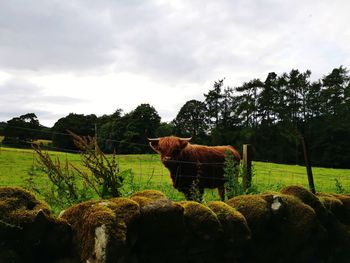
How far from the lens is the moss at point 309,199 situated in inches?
224

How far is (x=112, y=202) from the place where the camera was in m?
3.88

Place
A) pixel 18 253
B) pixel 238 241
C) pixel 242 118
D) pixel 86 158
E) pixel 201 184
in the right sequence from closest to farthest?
pixel 18 253 < pixel 238 241 < pixel 86 158 < pixel 201 184 < pixel 242 118

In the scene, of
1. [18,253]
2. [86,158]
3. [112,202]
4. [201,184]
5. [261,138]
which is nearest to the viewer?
[18,253]

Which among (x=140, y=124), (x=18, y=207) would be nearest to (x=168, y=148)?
(x=18, y=207)

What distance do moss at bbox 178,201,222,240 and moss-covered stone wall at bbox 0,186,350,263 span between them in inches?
0.4

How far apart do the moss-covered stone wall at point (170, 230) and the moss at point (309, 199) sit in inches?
0.6

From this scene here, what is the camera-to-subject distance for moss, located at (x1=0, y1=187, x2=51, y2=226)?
3275mm

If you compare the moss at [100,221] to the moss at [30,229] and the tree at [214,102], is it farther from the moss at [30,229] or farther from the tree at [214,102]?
the tree at [214,102]

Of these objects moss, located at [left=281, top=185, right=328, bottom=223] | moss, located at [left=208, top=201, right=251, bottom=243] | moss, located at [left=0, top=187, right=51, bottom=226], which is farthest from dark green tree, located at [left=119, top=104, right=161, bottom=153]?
moss, located at [left=0, top=187, right=51, bottom=226]

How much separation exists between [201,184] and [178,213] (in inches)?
211

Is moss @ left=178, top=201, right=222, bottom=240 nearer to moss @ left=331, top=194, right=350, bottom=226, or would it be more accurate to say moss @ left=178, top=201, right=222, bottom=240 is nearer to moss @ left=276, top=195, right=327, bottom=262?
moss @ left=276, top=195, right=327, bottom=262

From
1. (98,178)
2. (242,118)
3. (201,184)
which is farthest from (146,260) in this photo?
(242,118)

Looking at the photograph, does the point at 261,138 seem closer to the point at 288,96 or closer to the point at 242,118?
the point at 242,118

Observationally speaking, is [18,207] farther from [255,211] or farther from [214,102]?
[214,102]
